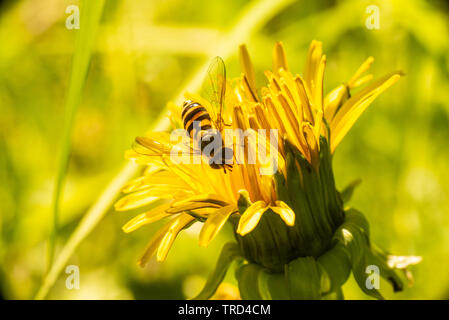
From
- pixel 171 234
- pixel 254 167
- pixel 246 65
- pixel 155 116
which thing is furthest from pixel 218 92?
pixel 155 116

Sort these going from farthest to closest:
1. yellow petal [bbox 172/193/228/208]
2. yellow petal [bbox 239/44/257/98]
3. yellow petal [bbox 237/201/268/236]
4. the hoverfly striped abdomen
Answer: yellow petal [bbox 239/44/257/98] → the hoverfly striped abdomen → yellow petal [bbox 172/193/228/208] → yellow petal [bbox 237/201/268/236]

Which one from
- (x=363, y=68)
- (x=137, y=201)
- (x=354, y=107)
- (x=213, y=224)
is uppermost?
(x=363, y=68)

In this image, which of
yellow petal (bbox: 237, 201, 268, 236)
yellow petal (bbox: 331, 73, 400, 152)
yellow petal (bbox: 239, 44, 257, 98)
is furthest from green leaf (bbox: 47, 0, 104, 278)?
yellow petal (bbox: 331, 73, 400, 152)

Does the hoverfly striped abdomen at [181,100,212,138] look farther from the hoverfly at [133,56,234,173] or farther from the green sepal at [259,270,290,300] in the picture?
the green sepal at [259,270,290,300]

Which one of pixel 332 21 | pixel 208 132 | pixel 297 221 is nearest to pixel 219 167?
pixel 208 132

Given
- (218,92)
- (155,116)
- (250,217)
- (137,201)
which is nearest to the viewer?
(250,217)

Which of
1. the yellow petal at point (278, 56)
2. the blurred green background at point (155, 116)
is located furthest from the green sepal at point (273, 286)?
the blurred green background at point (155, 116)

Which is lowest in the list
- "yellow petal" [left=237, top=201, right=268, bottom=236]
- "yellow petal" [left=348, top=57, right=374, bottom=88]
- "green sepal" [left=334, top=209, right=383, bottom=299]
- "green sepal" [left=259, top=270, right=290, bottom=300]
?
"green sepal" [left=259, top=270, right=290, bottom=300]

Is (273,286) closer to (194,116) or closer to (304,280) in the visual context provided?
(304,280)

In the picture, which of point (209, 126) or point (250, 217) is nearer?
point (250, 217)
